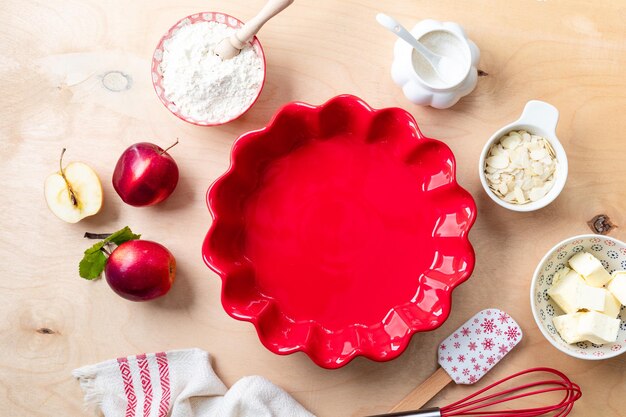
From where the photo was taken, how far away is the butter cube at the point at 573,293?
2.64 ft

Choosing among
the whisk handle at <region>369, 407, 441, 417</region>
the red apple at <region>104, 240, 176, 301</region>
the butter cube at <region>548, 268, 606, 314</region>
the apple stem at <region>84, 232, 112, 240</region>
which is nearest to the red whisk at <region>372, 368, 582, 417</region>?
the whisk handle at <region>369, 407, 441, 417</region>

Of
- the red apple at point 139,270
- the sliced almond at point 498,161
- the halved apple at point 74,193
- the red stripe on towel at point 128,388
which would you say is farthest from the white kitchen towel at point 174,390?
the sliced almond at point 498,161

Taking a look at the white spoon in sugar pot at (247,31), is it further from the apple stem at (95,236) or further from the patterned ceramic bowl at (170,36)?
the apple stem at (95,236)

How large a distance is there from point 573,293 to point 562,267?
48mm

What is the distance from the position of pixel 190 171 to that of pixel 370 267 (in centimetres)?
30

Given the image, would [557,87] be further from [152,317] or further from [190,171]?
[152,317]

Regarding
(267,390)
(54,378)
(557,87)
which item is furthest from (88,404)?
(557,87)

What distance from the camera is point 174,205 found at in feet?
2.83

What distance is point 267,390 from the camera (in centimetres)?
84

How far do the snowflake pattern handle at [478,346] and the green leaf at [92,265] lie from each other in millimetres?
500

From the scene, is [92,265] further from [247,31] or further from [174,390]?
[247,31]

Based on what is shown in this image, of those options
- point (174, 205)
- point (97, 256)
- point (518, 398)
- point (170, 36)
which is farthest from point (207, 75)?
point (518, 398)

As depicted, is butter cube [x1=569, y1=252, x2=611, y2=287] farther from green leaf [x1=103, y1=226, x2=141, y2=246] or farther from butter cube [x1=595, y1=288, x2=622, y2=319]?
green leaf [x1=103, y1=226, x2=141, y2=246]

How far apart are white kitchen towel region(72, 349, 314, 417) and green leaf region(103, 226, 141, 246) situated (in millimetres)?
169
